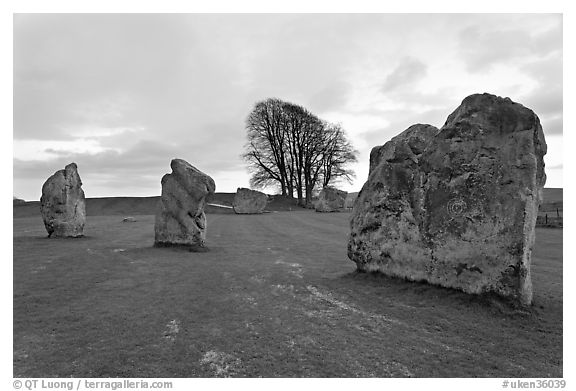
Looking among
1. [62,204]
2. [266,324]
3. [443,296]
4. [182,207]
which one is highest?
→ [62,204]

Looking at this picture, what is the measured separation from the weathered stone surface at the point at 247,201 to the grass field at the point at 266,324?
26.7m

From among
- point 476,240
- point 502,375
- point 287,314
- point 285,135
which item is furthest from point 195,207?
point 285,135

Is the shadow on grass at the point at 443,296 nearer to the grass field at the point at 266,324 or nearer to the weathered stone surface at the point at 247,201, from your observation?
the grass field at the point at 266,324

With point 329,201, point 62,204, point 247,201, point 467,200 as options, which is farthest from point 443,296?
point 329,201

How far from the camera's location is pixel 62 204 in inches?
690

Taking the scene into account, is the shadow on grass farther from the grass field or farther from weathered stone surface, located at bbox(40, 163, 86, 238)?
weathered stone surface, located at bbox(40, 163, 86, 238)

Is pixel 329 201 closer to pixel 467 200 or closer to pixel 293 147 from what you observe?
pixel 293 147

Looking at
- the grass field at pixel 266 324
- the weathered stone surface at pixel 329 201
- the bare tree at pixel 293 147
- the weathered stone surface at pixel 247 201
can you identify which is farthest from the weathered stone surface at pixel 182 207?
the bare tree at pixel 293 147

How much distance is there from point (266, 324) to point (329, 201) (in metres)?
33.7

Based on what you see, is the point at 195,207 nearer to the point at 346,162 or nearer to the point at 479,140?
the point at 479,140

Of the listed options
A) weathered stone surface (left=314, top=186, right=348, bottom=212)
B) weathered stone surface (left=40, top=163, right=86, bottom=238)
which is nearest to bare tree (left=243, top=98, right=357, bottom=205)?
weathered stone surface (left=314, top=186, right=348, bottom=212)

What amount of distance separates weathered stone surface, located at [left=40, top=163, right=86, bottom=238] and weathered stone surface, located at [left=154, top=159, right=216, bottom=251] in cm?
567

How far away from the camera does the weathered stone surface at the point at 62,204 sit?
17.3 metres

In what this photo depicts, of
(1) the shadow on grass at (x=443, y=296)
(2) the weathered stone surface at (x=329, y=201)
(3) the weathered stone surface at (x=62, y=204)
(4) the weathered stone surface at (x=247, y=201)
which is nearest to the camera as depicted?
(1) the shadow on grass at (x=443, y=296)
